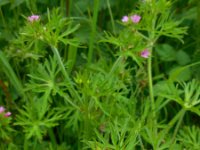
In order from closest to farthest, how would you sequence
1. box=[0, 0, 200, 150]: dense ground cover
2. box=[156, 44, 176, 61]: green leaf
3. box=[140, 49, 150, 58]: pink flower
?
1. box=[0, 0, 200, 150]: dense ground cover
2. box=[140, 49, 150, 58]: pink flower
3. box=[156, 44, 176, 61]: green leaf

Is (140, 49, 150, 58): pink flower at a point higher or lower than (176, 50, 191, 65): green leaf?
lower

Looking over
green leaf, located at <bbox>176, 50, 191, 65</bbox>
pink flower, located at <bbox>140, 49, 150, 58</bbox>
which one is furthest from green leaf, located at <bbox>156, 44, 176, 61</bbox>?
pink flower, located at <bbox>140, 49, 150, 58</bbox>

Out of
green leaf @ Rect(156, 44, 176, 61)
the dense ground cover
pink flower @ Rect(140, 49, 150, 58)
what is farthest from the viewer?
green leaf @ Rect(156, 44, 176, 61)

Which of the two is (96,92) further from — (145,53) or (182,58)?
(182,58)

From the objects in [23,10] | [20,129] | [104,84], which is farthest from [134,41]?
[23,10]

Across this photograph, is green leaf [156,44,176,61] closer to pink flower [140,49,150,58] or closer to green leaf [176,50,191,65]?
green leaf [176,50,191,65]

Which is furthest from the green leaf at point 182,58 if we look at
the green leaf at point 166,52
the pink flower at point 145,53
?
the pink flower at point 145,53

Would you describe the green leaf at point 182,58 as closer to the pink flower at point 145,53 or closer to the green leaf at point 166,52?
the green leaf at point 166,52

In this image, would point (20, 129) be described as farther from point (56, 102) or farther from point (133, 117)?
point (133, 117)

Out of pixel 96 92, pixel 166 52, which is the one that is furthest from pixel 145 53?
pixel 166 52

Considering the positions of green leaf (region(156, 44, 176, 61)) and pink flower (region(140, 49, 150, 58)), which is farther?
green leaf (region(156, 44, 176, 61))

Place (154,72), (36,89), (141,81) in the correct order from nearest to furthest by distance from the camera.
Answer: (36,89) < (141,81) < (154,72)
